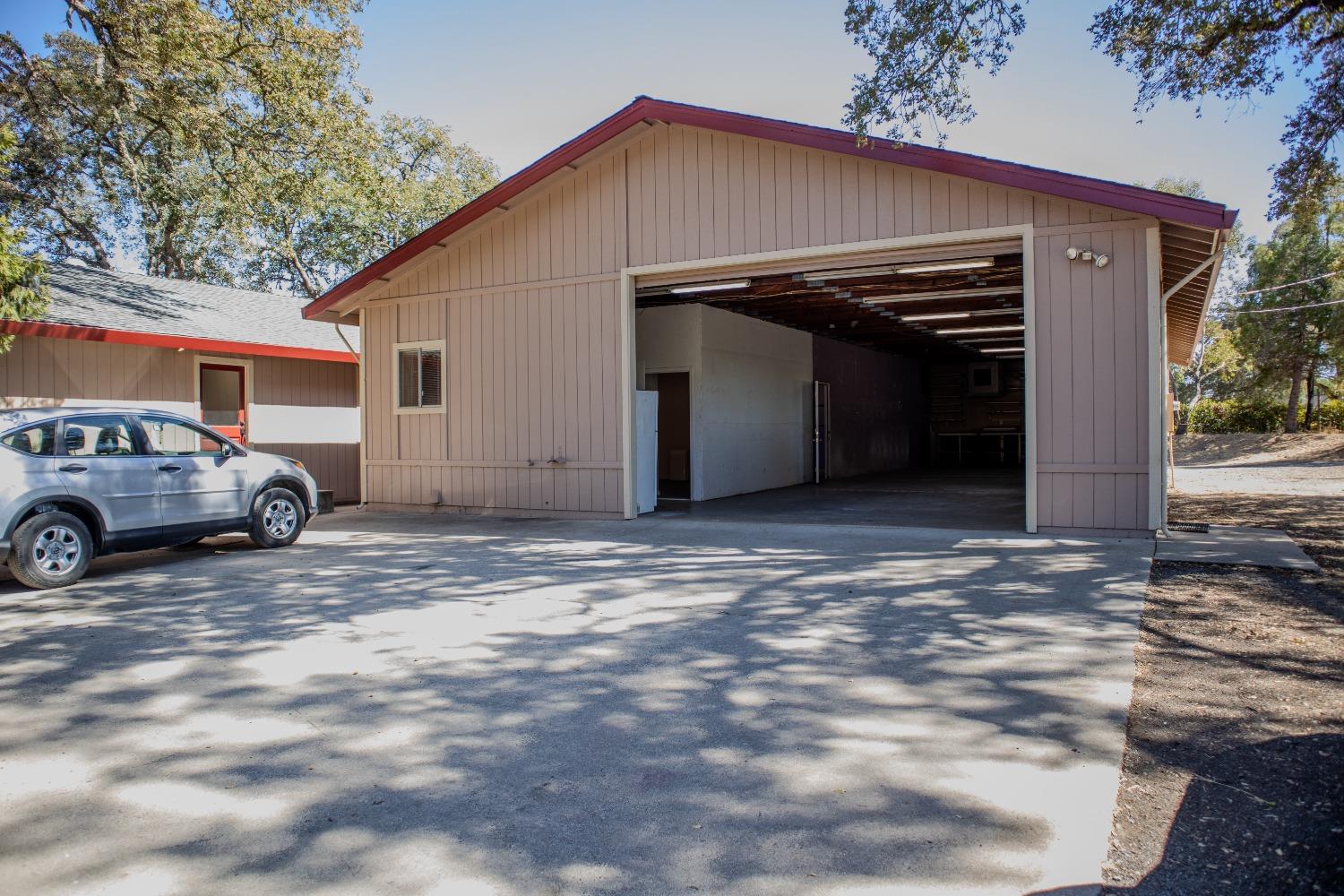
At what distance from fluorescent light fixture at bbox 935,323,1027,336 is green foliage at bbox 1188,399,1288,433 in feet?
58.6

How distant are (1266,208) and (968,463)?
16.5 m

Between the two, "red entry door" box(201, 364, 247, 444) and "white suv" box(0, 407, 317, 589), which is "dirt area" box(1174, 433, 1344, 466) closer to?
"red entry door" box(201, 364, 247, 444)

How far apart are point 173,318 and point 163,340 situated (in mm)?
1123

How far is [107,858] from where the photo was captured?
2598 mm

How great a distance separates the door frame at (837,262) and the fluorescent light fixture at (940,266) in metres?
0.87

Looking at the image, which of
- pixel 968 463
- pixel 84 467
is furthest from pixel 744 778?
pixel 968 463

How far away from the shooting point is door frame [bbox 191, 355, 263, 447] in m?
12.7

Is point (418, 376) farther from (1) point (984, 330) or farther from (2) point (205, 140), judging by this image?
(1) point (984, 330)

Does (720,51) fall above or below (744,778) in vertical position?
above

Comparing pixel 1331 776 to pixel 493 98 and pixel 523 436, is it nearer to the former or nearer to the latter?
pixel 523 436

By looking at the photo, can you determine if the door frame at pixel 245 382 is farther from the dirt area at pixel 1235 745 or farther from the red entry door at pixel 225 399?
the dirt area at pixel 1235 745

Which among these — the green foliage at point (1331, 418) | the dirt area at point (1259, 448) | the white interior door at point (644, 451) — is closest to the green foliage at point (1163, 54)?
the white interior door at point (644, 451)

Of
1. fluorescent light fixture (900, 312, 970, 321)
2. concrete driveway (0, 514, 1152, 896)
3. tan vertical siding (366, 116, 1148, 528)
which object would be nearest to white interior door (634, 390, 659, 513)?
tan vertical siding (366, 116, 1148, 528)

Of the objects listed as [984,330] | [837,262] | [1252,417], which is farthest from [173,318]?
[1252,417]
